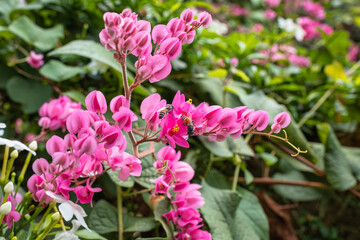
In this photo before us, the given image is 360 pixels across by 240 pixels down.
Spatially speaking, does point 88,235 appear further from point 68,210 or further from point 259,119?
point 259,119

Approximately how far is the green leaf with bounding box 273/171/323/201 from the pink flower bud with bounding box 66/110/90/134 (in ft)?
2.11

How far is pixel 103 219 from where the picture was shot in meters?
0.46

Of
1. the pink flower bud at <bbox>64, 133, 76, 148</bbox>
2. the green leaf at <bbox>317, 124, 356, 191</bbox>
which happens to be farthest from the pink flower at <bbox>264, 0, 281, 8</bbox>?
the pink flower bud at <bbox>64, 133, 76, 148</bbox>

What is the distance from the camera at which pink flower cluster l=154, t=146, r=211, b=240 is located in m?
0.39

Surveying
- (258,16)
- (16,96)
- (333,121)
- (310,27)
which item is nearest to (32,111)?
(16,96)

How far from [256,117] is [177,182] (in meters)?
0.14

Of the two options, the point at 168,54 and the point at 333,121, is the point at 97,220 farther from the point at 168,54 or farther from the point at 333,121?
the point at 333,121

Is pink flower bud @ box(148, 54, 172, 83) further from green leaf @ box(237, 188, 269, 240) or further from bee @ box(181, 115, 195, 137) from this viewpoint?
green leaf @ box(237, 188, 269, 240)

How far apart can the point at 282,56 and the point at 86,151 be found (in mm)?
1101

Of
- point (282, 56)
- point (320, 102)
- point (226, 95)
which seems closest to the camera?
point (226, 95)

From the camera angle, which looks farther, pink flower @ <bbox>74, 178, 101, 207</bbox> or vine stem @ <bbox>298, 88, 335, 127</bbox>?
vine stem @ <bbox>298, 88, 335, 127</bbox>

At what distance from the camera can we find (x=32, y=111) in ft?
2.23

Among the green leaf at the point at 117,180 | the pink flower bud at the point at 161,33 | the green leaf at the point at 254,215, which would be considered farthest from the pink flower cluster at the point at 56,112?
the green leaf at the point at 254,215

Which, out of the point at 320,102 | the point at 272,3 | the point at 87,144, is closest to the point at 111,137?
the point at 87,144
